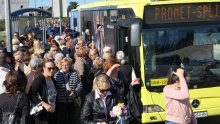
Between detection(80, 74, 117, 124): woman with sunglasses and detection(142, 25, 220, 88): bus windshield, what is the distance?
2.60 meters

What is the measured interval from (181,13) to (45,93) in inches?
141

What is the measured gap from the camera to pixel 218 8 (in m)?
9.47

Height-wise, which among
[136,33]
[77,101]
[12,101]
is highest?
[136,33]

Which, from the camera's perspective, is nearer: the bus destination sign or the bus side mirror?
the bus side mirror

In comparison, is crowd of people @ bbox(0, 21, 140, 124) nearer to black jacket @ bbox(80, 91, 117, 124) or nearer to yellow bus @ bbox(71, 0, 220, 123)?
black jacket @ bbox(80, 91, 117, 124)

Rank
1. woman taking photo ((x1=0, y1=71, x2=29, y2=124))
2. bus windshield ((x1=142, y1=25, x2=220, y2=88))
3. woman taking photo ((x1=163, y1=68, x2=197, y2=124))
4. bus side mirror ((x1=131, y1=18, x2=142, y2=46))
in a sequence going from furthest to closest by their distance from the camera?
bus windshield ((x1=142, y1=25, x2=220, y2=88)), bus side mirror ((x1=131, y1=18, x2=142, y2=46)), woman taking photo ((x1=163, y1=68, x2=197, y2=124)), woman taking photo ((x1=0, y1=71, x2=29, y2=124))

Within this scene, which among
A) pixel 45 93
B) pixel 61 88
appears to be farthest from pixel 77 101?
pixel 45 93

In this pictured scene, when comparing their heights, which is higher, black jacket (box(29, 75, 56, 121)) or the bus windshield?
the bus windshield

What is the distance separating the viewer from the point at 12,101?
5.83 meters

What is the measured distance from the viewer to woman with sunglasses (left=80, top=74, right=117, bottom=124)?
6527mm

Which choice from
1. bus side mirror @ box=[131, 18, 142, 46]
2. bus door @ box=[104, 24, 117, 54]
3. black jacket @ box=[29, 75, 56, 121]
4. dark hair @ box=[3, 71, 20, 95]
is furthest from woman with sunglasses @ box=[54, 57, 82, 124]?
bus door @ box=[104, 24, 117, 54]

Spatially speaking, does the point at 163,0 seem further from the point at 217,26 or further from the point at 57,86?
the point at 57,86

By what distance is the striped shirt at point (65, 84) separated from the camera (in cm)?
819

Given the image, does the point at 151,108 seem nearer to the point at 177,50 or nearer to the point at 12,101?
the point at 177,50
